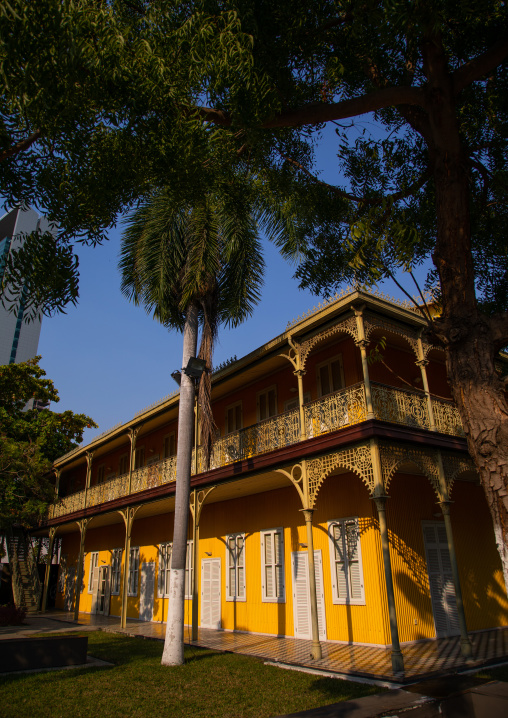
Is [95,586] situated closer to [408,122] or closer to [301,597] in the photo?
[301,597]

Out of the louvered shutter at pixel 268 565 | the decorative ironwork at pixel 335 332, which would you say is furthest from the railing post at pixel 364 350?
the louvered shutter at pixel 268 565

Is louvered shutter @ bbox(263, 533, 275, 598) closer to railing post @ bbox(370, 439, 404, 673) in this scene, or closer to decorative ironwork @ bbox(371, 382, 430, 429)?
railing post @ bbox(370, 439, 404, 673)

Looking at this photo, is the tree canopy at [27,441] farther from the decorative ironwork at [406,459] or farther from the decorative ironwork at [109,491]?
the decorative ironwork at [406,459]

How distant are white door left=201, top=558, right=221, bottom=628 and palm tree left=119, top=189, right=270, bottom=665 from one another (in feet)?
15.8

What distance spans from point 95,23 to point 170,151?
138 cm

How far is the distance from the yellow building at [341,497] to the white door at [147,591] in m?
0.83

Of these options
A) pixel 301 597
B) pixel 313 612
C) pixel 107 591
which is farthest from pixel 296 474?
pixel 107 591

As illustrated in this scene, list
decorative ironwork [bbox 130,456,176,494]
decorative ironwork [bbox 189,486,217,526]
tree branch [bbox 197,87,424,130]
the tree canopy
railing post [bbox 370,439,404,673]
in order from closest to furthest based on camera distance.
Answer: tree branch [bbox 197,87,424,130], railing post [bbox 370,439,404,673], decorative ironwork [bbox 189,486,217,526], decorative ironwork [bbox 130,456,176,494], the tree canopy

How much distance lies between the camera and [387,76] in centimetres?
762

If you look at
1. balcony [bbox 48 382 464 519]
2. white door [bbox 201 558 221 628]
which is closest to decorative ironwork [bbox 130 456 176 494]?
balcony [bbox 48 382 464 519]

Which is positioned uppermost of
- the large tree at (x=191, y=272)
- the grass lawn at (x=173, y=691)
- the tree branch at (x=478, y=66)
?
the large tree at (x=191, y=272)

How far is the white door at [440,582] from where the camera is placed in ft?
36.7

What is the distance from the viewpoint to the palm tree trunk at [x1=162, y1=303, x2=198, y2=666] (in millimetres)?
9664

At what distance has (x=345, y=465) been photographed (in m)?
9.85
